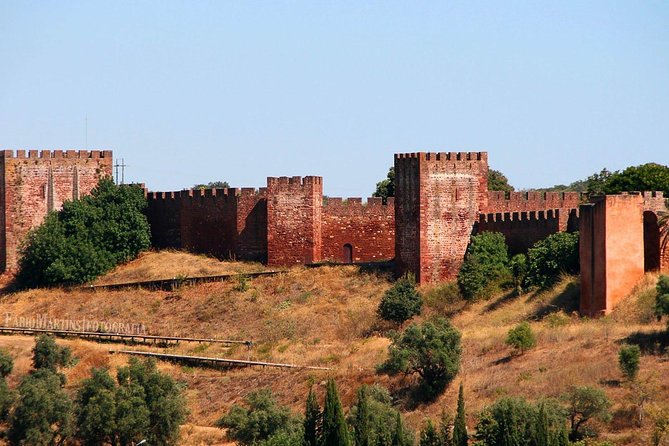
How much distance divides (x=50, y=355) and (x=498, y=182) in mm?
28680

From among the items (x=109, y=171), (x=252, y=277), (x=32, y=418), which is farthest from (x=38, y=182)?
(x=32, y=418)

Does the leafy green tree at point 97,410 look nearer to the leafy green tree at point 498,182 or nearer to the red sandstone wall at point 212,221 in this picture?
the red sandstone wall at point 212,221

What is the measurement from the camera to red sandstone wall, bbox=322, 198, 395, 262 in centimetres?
6831

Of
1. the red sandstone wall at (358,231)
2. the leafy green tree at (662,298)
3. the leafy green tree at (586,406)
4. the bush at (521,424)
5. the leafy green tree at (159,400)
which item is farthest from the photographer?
the red sandstone wall at (358,231)

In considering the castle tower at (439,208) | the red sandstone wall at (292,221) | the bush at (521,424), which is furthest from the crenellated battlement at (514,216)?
the bush at (521,424)

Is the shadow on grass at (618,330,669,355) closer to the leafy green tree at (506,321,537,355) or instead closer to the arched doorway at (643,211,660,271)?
the leafy green tree at (506,321,537,355)

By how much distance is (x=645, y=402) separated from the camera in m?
47.8

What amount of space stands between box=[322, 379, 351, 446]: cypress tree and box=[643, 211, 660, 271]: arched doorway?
40.9ft

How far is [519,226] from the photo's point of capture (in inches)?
2437

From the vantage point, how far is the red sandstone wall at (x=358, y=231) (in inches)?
2689

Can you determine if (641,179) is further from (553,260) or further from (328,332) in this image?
(328,332)

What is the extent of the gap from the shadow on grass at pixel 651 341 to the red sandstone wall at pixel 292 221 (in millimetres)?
17807

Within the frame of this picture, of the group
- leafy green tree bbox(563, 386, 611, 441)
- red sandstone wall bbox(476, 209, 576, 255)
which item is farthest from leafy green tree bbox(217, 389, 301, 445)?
red sandstone wall bbox(476, 209, 576, 255)

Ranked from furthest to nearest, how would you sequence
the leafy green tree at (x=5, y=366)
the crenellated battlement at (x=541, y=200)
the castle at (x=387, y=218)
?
1. the crenellated battlement at (x=541, y=200)
2. the leafy green tree at (x=5, y=366)
3. the castle at (x=387, y=218)
